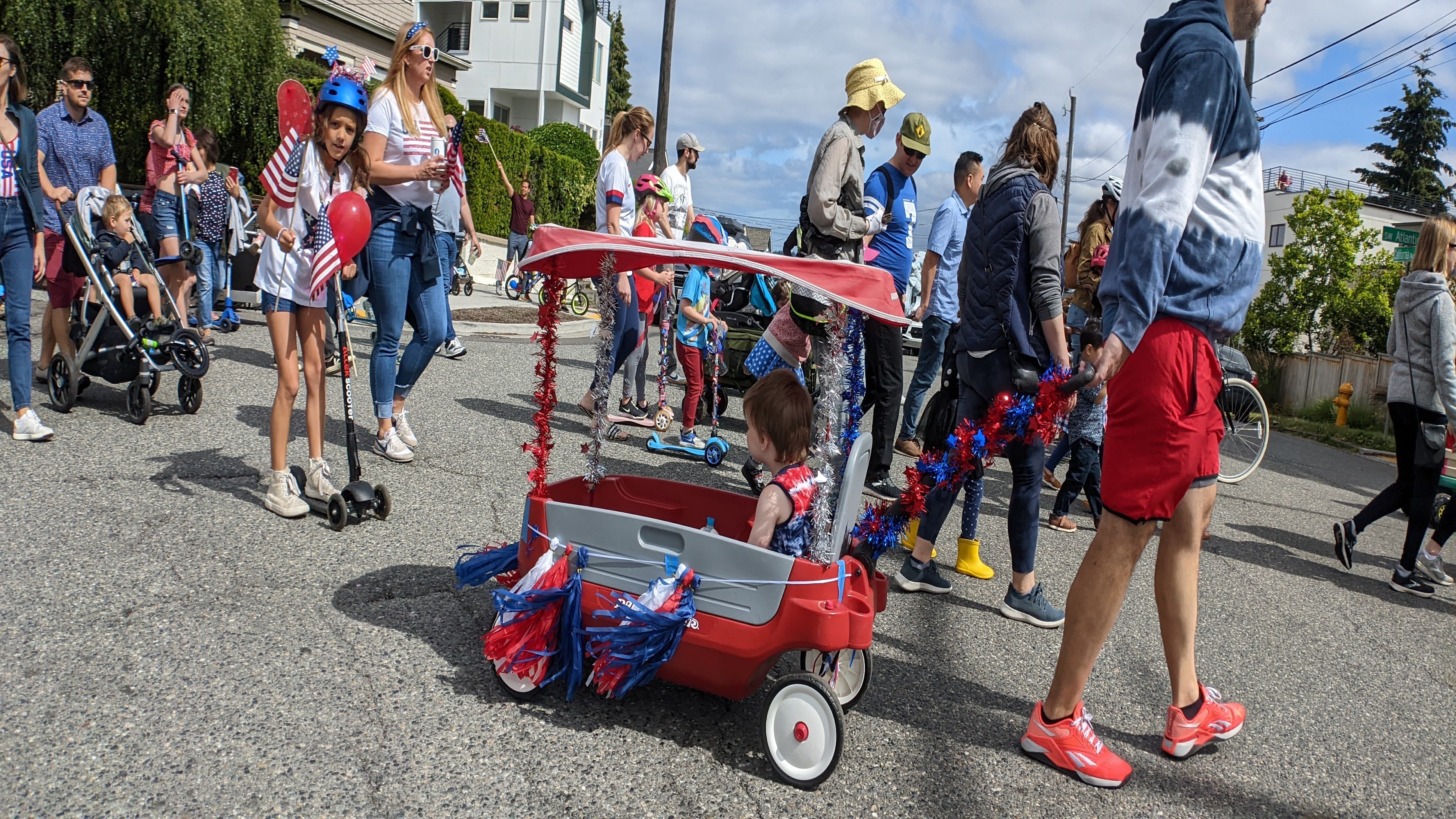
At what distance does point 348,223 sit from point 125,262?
3.73 meters

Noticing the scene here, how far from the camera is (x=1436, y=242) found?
17.0 ft

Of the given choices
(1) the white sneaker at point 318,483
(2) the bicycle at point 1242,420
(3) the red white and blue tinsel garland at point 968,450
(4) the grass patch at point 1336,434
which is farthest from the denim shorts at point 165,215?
(4) the grass patch at point 1336,434

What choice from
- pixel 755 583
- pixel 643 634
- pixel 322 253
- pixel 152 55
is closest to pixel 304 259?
pixel 322 253

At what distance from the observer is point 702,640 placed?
284 cm

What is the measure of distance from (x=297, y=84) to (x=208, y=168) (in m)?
6.22

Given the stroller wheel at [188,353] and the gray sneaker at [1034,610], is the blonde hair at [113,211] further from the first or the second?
the gray sneaker at [1034,610]

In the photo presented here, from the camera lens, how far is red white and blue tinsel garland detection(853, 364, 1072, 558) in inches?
130

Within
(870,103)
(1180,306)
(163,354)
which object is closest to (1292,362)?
(870,103)

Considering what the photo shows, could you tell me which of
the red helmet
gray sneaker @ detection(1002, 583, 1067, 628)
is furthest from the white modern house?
gray sneaker @ detection(1002, 583, 1067, 628)

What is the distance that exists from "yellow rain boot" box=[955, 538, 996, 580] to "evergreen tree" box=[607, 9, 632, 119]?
5723 centimetres

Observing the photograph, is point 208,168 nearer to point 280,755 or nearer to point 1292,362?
point 280,755

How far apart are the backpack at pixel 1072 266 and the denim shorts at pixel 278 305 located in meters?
5.11

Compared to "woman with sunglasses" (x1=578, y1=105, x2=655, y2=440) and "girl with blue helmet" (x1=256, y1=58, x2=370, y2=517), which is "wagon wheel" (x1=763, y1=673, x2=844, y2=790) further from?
"woman with sunglasses" (x1=578, y1=105, x2=655, y2=440)

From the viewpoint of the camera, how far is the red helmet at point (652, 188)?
7.15m
